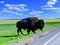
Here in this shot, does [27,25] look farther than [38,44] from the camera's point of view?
Yes

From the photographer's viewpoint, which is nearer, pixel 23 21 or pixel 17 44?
pixel 17 44

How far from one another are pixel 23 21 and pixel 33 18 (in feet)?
6.86

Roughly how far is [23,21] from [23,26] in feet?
1.97

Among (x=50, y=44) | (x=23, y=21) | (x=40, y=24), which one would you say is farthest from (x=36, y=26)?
(x=50, y=44)

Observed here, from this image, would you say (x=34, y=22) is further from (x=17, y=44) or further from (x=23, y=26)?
(x=17, y=44)

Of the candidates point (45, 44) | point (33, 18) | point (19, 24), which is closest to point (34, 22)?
point (33, 18)

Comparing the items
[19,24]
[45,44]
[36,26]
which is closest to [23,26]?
[19,24]

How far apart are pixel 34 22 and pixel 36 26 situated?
29.4 inches

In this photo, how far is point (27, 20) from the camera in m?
31.4

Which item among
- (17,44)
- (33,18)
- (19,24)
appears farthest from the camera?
(33,18)

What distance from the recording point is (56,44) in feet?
62.7

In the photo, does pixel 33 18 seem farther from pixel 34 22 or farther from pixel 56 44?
pixel 56 44

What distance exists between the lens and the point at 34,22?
32438mm

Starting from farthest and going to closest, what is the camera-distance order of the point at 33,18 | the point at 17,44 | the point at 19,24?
the point at 33,18 < the point at 19,24 < the point at 17,44
